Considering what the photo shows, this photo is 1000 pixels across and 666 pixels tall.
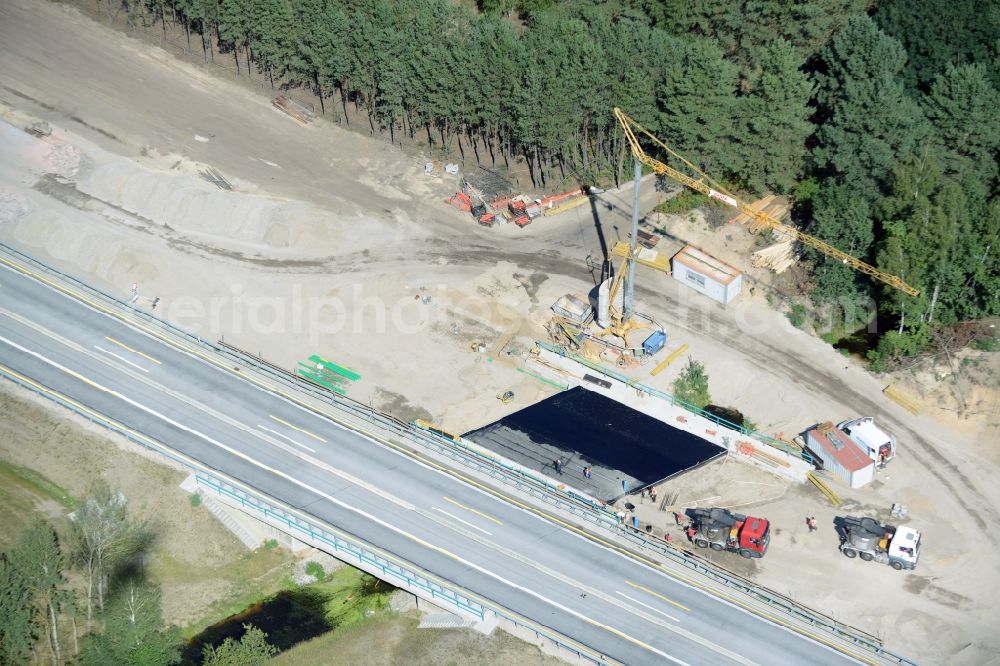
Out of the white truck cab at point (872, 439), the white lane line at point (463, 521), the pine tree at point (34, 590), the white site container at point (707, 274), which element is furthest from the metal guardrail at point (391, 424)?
the white site container at point (707, 274)

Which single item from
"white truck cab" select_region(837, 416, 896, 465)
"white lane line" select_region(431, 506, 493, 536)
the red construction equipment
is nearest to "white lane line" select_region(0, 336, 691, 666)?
"white lane line" select_region(431, 506, 493, 536)

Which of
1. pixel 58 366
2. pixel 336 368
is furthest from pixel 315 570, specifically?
pixel 58 366

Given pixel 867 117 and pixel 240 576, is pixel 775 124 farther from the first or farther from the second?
pixel 240 576

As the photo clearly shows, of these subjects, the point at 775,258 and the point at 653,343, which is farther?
the point at 775,258

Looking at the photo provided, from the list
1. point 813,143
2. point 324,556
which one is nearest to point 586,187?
point 813,143

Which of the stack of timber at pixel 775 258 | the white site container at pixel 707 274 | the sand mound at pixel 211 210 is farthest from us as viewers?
the sand mound at pixel 211 210

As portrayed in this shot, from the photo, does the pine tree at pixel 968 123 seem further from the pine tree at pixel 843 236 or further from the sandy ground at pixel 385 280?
the sandy ground at pixel 385 280
